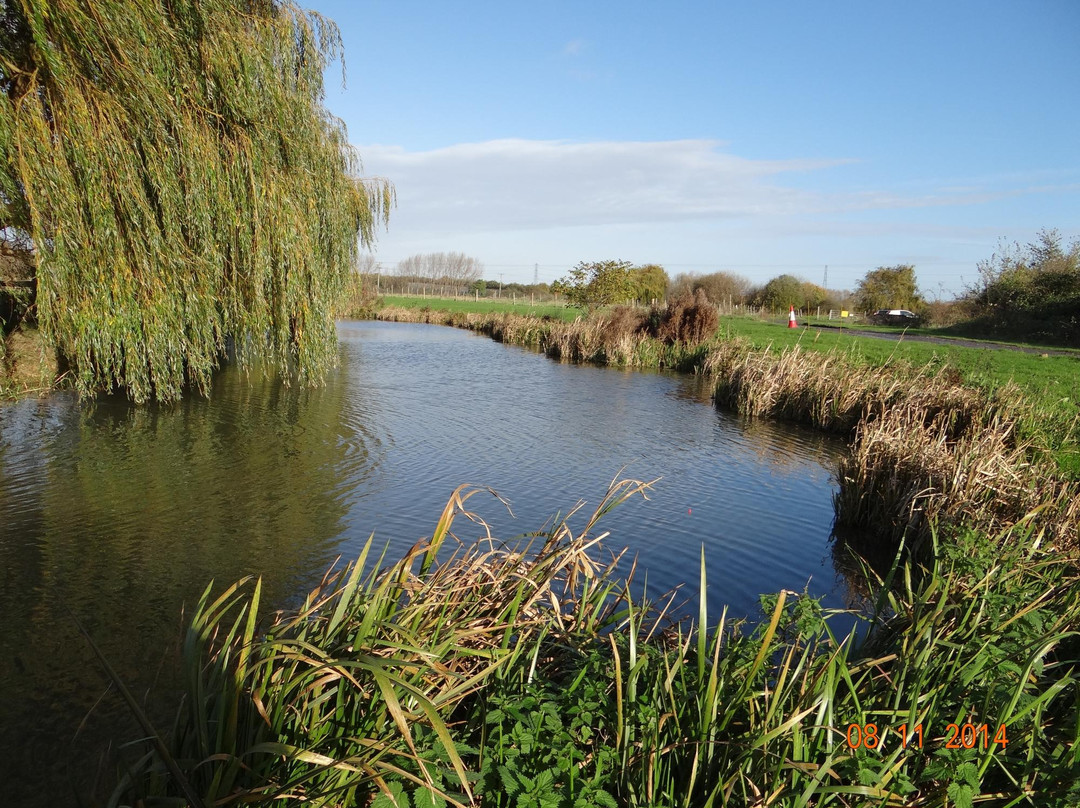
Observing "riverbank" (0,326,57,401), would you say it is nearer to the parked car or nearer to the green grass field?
the green grass field

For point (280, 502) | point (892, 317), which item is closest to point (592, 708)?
point (280, 502)

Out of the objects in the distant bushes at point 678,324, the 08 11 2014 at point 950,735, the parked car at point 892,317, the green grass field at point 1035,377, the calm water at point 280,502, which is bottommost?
the calm water at point 280,502

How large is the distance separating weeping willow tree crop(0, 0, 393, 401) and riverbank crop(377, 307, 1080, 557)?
8.40m

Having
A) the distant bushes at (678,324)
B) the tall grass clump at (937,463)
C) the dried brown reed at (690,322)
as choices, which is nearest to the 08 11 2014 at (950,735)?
the tall grass clump at (937,463)

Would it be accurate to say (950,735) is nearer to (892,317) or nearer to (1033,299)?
(1033,299)

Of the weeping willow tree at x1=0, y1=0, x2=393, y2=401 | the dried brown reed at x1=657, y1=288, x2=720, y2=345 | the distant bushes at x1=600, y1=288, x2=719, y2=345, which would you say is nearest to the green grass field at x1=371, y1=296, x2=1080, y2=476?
the dried brown reed at x1=657, y1=288, x2=720, y2=345

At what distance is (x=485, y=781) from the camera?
246 centimetres

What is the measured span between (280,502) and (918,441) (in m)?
7.17

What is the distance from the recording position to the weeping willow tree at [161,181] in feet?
26.8

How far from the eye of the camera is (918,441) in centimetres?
800

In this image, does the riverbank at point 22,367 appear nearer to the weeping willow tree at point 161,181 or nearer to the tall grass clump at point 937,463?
the weeping willow tree at point 161,181

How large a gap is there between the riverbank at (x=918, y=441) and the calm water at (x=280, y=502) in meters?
0.73

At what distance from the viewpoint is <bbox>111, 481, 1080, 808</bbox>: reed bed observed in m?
2.28

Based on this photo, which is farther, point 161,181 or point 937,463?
point 161,181
